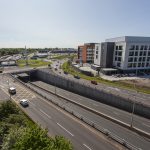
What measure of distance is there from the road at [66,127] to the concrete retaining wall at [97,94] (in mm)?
20071

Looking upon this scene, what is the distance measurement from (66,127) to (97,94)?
97.4 feet

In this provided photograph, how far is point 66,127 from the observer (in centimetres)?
3997

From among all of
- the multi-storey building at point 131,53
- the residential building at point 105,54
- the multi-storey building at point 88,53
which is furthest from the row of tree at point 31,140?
the multi-storey building at point 88,53

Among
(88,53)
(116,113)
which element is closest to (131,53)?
(88,53)

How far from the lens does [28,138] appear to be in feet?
76.9

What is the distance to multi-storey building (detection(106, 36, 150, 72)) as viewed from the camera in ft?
364

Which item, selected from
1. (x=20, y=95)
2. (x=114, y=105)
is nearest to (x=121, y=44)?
(x=114, y=105)

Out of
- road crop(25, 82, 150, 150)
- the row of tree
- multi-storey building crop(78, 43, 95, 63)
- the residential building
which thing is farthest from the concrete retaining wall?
multi-storey building crop(78, 43, 95, 63)

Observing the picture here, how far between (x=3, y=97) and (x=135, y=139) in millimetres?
46799

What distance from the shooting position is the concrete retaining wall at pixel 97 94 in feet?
168

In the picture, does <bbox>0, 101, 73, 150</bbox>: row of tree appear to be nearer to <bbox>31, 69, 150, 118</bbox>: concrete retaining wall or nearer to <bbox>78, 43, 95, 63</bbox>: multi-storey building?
<bbox>31, 69, 150, 118</bbox>: concrete retaining wall

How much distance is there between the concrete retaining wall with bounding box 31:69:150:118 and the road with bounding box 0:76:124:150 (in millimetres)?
20071

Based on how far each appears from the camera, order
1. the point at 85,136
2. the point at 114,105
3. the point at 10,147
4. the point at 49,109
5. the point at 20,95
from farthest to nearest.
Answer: the point at 20,95 → the point at 114,105 → the point at 49,109 → the point at 85,136 → the point at 10,147

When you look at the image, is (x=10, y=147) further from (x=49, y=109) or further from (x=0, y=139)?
(x=49, y=109)
